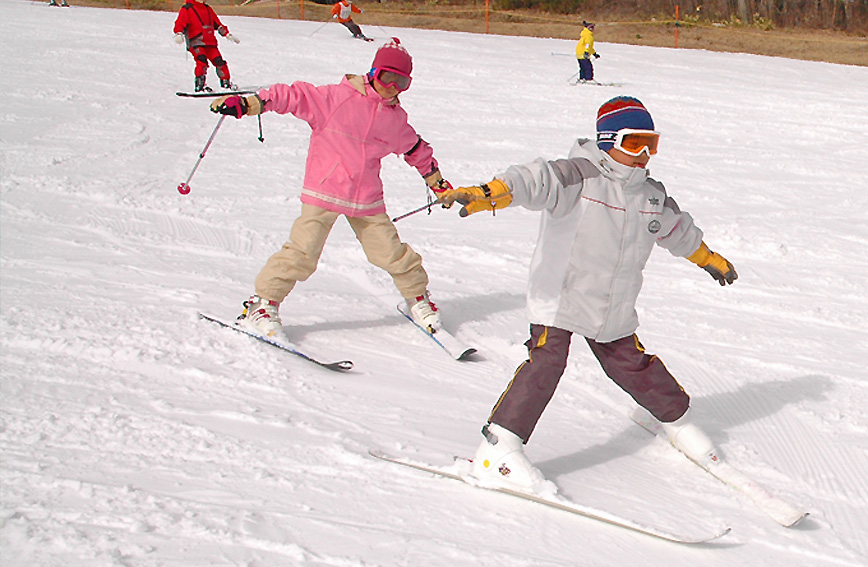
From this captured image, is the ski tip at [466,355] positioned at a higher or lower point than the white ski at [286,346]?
lower

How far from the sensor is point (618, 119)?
2.88 metres

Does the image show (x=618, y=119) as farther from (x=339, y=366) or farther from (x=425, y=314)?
(x=425, y=314)

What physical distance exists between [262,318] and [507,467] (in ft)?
5.70

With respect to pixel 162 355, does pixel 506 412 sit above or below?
above

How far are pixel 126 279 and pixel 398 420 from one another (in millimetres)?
2262

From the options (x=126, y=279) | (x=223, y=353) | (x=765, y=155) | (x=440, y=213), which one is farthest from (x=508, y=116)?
(x=223, y=353)

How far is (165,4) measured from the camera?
25094 millimetres

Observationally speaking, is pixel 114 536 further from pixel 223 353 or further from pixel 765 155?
pixel 765 155

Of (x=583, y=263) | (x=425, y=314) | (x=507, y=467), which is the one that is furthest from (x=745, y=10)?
(x=507, y=467)

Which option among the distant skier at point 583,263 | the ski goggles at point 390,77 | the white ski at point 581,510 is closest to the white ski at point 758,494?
the white ski at point 581,510

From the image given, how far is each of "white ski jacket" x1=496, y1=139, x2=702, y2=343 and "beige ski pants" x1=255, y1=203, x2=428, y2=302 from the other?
4.67ft

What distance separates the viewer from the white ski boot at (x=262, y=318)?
164 inches

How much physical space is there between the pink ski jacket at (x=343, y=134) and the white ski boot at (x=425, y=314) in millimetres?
597

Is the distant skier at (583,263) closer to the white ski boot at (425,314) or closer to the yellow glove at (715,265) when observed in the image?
the yellow glove at (715,265)
